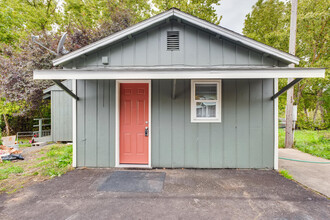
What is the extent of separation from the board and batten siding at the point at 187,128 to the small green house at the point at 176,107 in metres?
0.03

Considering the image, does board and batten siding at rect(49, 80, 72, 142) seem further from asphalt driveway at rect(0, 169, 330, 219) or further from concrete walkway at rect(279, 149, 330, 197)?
concrete walkway at rect(279, 149, 330, 197)

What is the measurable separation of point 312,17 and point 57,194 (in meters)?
14.0

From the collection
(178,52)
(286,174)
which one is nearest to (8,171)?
(178,52)

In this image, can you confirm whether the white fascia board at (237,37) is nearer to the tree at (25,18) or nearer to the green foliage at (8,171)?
the green foliage at (8,171)

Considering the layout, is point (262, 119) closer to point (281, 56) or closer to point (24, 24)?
point (281, 56)

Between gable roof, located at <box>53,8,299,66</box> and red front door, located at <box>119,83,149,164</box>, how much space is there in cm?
119

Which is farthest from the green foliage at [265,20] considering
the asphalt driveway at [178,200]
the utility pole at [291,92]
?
the asphalt driveway at [178,200]

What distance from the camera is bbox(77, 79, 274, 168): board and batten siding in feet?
12.2

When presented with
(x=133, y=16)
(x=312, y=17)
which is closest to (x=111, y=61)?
(x=133, y=16)

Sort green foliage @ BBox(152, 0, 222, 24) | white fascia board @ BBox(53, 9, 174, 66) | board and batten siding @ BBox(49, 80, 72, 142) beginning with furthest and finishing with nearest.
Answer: green foliage @ BBox(152, 0, 222, 24), board and batten siding @ BBox(49, 80, 72, 142), white fascia board @ BBox(53, 9, 174, 66)

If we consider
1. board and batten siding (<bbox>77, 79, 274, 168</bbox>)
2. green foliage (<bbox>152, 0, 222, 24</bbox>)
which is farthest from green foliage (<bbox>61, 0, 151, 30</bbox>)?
board and batten siding (<bbox>77, 79, 274, 168</bbox>)

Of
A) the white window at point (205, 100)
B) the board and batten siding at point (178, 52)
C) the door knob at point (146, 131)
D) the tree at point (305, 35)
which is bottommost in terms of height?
the door knob at point (146, 131)

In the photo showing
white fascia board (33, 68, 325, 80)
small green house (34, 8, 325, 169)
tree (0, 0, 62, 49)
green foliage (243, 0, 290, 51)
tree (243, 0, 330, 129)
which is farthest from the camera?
green foliage (243, 0, 290, 51)

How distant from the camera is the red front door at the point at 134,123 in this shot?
390 cm
